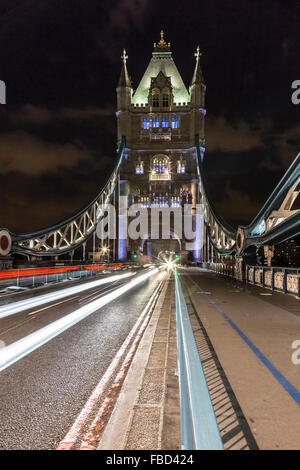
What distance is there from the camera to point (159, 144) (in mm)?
80812

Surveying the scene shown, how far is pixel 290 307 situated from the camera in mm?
12695

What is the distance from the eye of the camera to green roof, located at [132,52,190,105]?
8838cm

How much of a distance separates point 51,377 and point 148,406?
6.03 ft

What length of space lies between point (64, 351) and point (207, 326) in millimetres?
3902

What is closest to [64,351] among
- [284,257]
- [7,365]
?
[7,365]

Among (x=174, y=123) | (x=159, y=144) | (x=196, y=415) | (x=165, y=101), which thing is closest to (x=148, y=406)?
(x=196, y=415)

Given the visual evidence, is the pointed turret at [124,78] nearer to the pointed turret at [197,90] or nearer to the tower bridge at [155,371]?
the pointed turret at [197,90]

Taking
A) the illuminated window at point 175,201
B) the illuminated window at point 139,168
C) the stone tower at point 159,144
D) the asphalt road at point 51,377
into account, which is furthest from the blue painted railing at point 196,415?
the illuminated window at point 139,168

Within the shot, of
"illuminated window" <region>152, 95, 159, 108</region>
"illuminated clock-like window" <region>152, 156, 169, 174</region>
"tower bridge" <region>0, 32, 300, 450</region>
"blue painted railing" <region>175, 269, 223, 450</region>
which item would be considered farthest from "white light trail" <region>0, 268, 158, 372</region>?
"illuminated window" <region>152, 95, 159, 108</region>

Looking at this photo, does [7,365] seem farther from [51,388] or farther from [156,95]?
[156,95]

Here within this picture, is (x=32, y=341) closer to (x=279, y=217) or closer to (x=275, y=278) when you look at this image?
(x=275, y=278)

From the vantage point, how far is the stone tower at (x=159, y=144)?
78.9 metres

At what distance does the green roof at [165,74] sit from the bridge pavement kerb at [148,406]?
8669 cm

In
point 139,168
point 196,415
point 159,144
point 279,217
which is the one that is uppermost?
point 159,144
